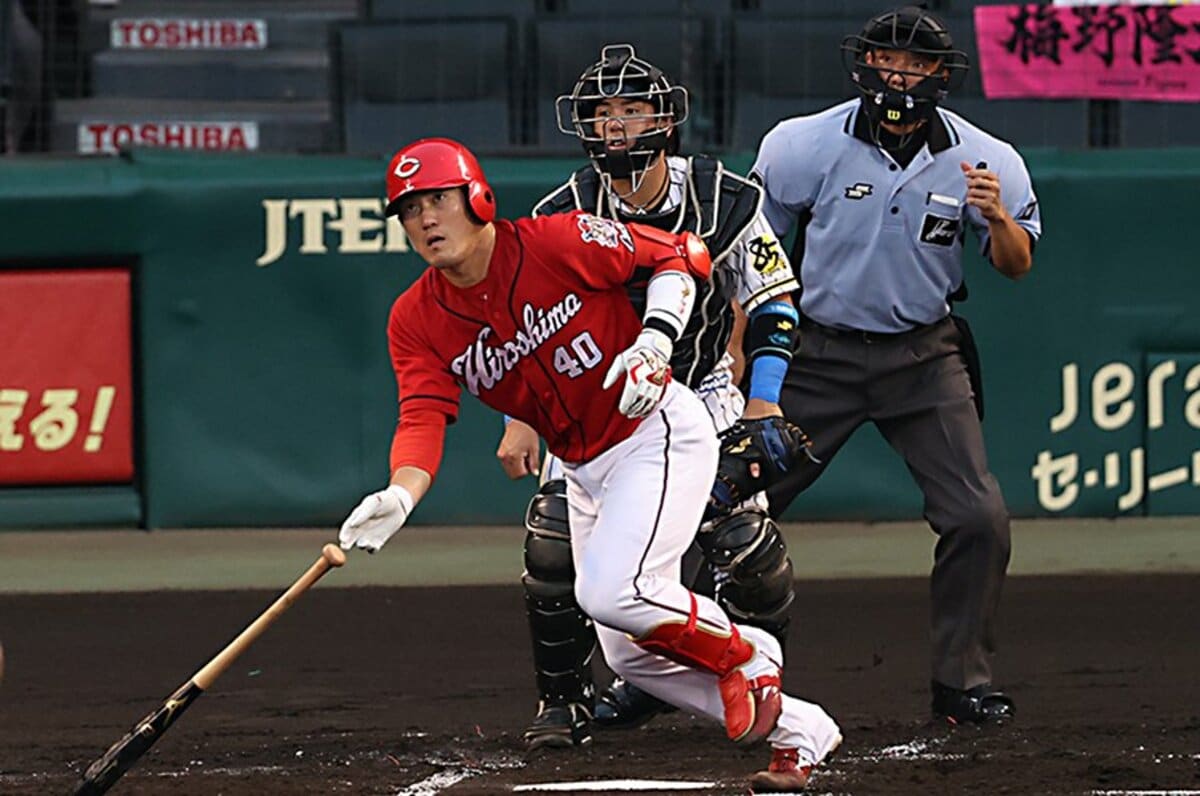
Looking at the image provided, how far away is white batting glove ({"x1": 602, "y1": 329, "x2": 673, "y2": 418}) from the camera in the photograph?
201 inches

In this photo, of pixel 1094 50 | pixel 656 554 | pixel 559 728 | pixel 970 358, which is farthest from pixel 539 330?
pixel 1094 50

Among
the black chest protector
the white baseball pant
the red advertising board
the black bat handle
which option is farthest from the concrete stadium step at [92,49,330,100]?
the black bat handle

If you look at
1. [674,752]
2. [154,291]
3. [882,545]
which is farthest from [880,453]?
[674,752]

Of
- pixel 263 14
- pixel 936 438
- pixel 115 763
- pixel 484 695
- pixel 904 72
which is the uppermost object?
pixel 263 14

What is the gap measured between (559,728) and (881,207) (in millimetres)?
1751

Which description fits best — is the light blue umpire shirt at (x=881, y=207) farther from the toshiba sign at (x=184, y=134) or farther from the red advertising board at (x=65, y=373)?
the toshiba sign at (x=184, y=134)

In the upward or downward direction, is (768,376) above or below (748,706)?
above

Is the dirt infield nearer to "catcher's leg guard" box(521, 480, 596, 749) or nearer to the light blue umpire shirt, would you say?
"catcher's leg guard" box(521, 480, 596, 749)

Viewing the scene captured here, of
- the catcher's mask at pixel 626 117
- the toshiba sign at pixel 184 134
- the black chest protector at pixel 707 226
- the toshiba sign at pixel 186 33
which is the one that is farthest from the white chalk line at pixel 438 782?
the toshiba sign at pixel 186 33

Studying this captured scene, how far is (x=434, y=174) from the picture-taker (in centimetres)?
525

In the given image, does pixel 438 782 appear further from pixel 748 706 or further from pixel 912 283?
pixel 912 283

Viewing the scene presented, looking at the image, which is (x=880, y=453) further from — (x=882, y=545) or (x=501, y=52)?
(x=501, y=52)

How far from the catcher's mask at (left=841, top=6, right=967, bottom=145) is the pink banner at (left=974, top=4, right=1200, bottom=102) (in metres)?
4.81

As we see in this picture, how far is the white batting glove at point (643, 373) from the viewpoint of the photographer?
16.7 feet
